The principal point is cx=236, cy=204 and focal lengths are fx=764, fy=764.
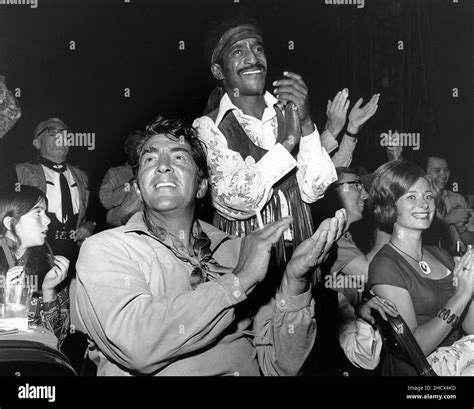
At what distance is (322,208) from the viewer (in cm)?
295

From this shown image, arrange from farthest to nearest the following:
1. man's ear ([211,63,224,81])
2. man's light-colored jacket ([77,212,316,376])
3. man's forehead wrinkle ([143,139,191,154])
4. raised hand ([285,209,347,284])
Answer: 1. man's ear ([211,63,224,81])
2. man's forehead wrinkle ([143,139,191,154])
3. raised hand ([285,209,347,284])
4. man's light-colored jacket ([77,212,316,376])

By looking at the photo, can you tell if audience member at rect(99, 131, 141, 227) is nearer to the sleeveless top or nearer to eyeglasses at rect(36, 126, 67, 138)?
eyeglasses at rect(36, 126, 67, 138)

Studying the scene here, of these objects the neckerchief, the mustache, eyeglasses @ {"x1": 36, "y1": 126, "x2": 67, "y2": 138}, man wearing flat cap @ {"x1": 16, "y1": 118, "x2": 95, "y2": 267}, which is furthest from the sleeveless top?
eyeglasses @ {"x1": 36, "y1": 126, "x2": 67, "y2": 138}

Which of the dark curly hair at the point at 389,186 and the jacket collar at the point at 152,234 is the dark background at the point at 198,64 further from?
the jacket collar at the point at 152,234

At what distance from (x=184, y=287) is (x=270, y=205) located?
60 cm

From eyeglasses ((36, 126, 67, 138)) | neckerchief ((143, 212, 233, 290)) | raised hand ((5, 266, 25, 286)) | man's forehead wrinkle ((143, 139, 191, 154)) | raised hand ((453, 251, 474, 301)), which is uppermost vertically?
eyeglasses ((36, 126, 67, 138))

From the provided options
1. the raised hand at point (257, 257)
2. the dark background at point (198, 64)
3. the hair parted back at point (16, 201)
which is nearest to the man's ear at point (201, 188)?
the raised hand at point (257, 257)

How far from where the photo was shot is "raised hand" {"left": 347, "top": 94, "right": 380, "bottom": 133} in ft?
9.90

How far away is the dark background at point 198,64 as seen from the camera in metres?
2.98

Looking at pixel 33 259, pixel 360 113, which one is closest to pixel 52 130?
pixel 33 259

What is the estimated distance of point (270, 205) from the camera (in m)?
2.91

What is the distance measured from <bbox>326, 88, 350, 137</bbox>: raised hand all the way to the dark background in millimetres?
32

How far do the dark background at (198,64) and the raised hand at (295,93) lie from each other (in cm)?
3

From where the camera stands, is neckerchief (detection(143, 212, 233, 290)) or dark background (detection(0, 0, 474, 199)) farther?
dark background (detection(0, 0, 474, 199))
